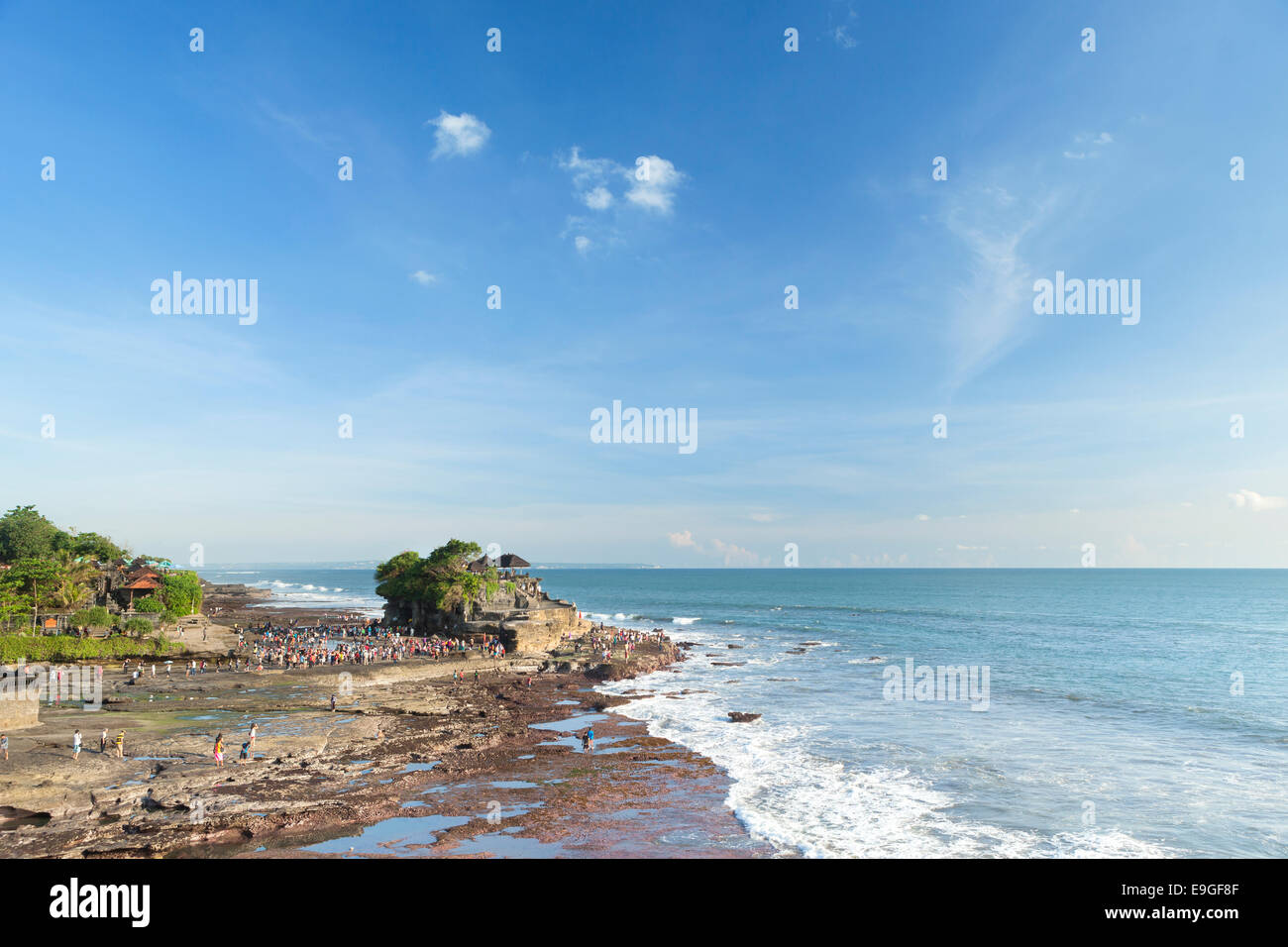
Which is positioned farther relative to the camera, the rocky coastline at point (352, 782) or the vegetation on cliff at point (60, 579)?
the vegetation on cliff at point (60, 579)

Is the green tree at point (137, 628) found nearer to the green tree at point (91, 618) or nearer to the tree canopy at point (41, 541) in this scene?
the green tree at point (91, 618)

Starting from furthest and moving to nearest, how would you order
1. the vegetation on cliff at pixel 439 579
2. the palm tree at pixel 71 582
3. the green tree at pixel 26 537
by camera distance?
1. the vegetation on cliff at pixel 439 579
2. the green tree at pixel 26 537
3. the palm tree at pixel 71 582

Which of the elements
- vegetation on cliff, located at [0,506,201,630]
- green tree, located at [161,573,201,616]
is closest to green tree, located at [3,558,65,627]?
vegetation on cliff, located at [0,506,201,630]

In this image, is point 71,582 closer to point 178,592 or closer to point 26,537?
point 178,592

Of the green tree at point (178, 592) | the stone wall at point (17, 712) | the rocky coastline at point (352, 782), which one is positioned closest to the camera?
the rocky coastline at point (352, 782)

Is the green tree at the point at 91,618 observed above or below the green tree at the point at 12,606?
below

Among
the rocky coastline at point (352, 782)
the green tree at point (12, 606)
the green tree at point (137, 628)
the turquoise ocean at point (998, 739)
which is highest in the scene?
the green tree at point (12, 606)

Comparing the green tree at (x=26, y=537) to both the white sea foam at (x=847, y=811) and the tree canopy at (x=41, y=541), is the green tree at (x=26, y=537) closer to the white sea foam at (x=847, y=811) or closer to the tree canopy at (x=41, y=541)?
Result: the tree canopy at (x=41, y=541)

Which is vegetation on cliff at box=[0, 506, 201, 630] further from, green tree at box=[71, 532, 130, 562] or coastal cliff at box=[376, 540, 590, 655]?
coastal cliff at box=[376, 540, 590, 655]

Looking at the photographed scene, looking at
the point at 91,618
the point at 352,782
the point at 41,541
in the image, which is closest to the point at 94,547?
the point at 41,541

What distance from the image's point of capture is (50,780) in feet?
69.3

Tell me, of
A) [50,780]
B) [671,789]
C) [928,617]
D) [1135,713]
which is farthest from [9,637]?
[928,617]

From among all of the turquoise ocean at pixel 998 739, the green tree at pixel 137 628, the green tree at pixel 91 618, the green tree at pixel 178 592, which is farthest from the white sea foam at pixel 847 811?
the green tree at pixel 178 592
